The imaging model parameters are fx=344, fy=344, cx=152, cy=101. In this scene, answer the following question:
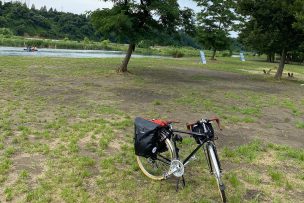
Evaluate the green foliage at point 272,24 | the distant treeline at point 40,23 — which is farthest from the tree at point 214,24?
the distant treeline at point 40,23

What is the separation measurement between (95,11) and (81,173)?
12.3m

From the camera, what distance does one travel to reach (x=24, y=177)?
14.6 feet

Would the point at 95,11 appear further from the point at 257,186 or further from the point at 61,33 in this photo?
the point at 61,33

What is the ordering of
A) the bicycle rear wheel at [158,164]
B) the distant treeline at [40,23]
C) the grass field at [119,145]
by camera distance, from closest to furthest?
the grass field at [119,145]
the bicycle rear wheel at [158,164]
the distant treeline at [40,23]

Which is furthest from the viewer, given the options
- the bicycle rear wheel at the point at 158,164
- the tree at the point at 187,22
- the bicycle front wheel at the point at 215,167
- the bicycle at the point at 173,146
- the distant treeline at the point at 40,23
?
the distant treeline at the point at 40,23

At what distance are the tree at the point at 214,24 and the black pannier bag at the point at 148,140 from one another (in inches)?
1260

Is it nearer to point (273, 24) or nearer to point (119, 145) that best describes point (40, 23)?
point (273, 24)

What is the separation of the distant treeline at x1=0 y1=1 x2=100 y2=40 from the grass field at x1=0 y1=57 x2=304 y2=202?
7272cm

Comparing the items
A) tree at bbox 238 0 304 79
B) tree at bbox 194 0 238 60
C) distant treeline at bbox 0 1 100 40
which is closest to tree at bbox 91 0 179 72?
tree at bbox 238 0 304 79

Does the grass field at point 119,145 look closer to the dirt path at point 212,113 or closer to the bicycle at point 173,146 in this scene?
the dirt path at point 212,113

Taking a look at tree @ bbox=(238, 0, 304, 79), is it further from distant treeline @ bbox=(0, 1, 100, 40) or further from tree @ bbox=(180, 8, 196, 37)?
distant treeline @ bbox=(0, 1, 100, 40)

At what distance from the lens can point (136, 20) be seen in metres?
15.3

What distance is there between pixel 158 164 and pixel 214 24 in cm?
3342

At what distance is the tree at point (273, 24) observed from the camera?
17.3 meters
